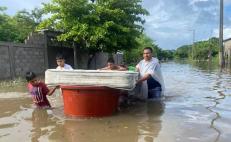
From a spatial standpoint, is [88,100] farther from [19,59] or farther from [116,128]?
[19,59]

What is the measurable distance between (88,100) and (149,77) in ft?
6.75

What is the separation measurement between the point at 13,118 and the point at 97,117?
182 cm

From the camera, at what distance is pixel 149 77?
8789mm

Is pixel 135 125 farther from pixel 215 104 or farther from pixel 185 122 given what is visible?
pixel 215 104

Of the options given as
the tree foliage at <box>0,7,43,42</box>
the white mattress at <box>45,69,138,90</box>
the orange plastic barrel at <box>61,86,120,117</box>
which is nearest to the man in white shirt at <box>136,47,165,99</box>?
the orange plastic barrel at <box>61,86,120,117</box>

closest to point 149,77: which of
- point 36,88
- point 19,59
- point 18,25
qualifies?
point 36,88

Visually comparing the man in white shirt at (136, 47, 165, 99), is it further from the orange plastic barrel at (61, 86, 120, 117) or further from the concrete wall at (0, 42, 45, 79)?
the concrete wall at (0, 42, 45, 79)

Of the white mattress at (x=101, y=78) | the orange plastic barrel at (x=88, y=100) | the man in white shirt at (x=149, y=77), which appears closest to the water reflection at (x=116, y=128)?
the orange plastic barrel at (x=88, y=100)

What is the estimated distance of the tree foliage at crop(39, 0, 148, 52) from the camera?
20188mm

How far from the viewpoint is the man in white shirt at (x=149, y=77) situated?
8844mm

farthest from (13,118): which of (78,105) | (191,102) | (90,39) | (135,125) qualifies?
(90,39)

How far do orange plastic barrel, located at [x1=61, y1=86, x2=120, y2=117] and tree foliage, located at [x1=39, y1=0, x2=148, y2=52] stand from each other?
40.9ft

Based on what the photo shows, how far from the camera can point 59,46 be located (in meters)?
23.5

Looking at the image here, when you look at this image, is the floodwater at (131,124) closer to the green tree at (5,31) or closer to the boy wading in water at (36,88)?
the boy wading in water at (36,88)
